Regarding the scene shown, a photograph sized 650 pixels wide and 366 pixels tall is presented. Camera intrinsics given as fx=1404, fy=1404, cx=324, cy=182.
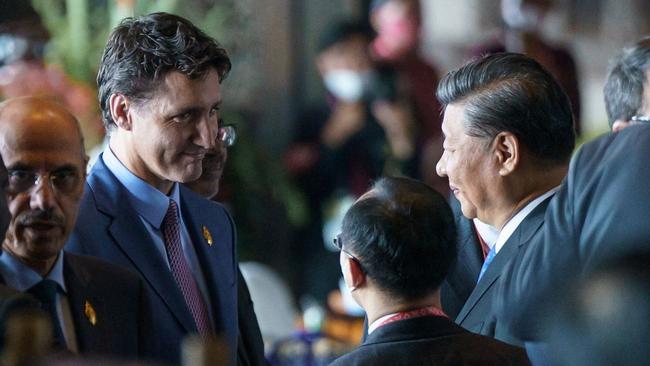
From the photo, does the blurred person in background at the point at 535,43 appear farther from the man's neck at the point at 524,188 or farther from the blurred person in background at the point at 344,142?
the man's neck at the point at 524,188

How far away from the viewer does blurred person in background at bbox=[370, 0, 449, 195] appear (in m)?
8.04

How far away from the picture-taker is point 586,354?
1555 mm

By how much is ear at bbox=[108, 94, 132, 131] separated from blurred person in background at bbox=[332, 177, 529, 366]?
0.86 metres

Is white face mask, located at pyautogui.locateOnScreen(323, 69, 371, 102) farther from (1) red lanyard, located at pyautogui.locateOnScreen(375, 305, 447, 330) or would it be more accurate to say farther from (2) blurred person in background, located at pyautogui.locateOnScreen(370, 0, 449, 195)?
(1) red lanyard, located at pyautogui.locateOnScreen(375, 305, 447, 330)

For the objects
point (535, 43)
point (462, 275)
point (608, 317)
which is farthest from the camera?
point (535, 43)

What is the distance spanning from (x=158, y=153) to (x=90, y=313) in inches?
26.9

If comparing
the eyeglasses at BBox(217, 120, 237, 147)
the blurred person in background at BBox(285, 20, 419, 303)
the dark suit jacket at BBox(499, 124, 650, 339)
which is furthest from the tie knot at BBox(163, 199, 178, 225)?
the blurred person in background at BBox(285, 20, 419, 303)

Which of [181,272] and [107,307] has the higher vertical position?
[107,307]

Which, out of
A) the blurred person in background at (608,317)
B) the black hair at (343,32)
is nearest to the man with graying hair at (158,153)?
the blurred person in background at (608,317)

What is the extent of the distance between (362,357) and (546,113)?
1.03m

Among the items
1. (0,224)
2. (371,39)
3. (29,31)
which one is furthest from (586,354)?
(371,39)

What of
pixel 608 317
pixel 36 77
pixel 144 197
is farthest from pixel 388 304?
pixel 36 77

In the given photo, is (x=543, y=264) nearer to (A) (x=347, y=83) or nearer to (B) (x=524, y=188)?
(B) (x=524, y=188)

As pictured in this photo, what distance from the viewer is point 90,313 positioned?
275 cm
